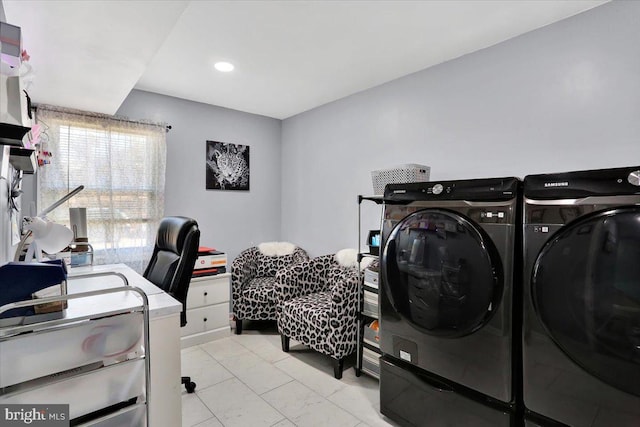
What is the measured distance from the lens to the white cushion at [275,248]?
384cm

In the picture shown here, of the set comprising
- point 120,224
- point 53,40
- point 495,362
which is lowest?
point 495,362

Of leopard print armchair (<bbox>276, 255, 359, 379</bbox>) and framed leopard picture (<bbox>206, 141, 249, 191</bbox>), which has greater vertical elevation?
framed leopard picture (<bbox>206, 141, 249, 191</bbox>)

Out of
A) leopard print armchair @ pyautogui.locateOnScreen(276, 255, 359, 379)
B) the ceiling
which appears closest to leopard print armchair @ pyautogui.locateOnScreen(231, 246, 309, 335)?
leopard print armchair @ pyautogui.locateOnScreen(276, 255, 359, 379)

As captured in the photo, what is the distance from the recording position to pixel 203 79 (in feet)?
9.61

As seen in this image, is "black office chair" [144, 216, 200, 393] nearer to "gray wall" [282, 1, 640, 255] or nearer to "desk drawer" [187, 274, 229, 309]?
"desk drawer" [187, 274, 229, 309]

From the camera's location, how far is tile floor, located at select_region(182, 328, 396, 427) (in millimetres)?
2033

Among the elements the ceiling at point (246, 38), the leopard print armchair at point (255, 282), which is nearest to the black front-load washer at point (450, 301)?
the ceiling at point (246, 38)

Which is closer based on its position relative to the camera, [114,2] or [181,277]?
[114,2]

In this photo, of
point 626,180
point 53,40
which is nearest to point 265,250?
point 53,40

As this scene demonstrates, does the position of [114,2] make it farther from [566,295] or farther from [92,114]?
[566,295]

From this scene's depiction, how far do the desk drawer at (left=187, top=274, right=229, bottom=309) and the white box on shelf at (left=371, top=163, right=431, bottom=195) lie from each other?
1895 mm

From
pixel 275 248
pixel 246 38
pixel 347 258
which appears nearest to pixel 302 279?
pixel 347 258

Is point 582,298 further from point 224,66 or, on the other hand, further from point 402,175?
point 224,66

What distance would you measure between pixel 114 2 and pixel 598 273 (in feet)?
7.20
